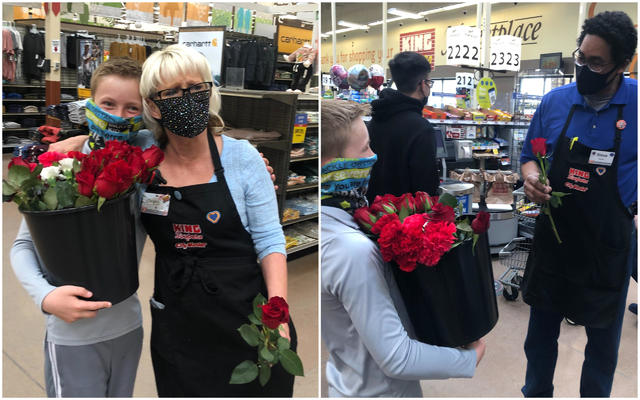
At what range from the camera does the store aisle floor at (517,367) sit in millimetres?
2699

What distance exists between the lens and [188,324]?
147 cm

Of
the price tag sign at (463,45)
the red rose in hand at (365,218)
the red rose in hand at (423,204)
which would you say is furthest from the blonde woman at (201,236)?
the price tag sign at (463,45)

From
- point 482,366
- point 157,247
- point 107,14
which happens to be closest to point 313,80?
point 107,14

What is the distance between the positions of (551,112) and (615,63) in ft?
0.96

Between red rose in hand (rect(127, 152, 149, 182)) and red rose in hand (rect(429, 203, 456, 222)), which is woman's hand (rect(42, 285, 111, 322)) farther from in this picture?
red rose in hand (rect(429, 203, 456, 222))

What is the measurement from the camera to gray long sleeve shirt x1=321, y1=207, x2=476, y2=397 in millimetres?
1135

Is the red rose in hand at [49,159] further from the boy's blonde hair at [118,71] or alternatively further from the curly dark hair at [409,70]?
the curly dark hair at [409,70]

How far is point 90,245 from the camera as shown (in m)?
1.17

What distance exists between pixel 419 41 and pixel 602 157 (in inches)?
680

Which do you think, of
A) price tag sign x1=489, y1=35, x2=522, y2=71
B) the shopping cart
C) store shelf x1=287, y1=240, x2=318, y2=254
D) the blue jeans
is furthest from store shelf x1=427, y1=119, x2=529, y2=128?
the blue jeans

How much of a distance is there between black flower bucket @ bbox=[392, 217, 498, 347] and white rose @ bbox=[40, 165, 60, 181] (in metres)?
0.83

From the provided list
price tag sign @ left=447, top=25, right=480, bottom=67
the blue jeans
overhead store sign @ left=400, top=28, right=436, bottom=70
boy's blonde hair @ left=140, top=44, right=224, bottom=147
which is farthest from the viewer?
overhead store sign @ left=400, top=28, right=436, bottom=70

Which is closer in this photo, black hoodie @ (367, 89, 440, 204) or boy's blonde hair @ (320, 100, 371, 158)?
boy's blonde hair @ (320, 100, 371, 158)

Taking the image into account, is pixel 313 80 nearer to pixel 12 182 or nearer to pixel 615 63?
pixel 615 63
